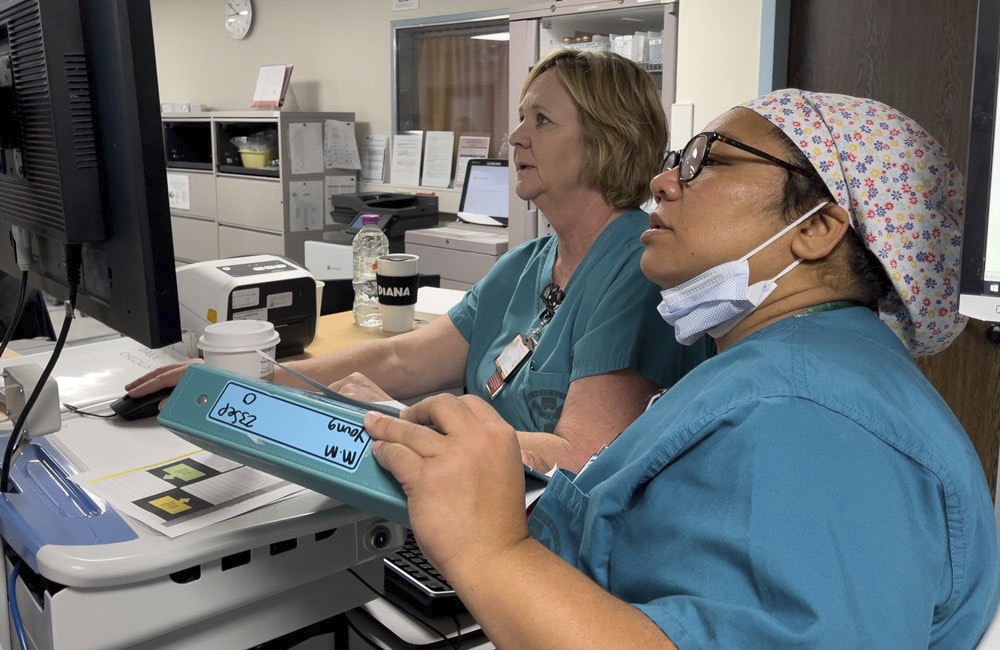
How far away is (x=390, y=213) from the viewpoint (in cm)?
406

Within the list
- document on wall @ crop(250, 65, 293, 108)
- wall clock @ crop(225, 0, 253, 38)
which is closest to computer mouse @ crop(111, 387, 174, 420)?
document on wall @ crop(250, 65, 293, 108)

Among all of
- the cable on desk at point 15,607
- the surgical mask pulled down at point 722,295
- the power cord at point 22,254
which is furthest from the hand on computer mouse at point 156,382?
the surgical mask pulled down at point 722,295

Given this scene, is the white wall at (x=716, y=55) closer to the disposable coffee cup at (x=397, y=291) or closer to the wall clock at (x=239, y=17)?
the disposable coffee cup at (x=397, y=291)

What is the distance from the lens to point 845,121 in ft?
2.96

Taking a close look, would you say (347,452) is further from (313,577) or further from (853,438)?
(853,438)

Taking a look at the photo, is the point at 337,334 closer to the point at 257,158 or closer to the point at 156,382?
the point at 156,382

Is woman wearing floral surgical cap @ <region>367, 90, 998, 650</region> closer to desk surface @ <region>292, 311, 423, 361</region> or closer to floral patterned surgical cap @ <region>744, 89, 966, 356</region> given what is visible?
floral patterned surgical cap @ <region>744, 89, 966, 356</region>

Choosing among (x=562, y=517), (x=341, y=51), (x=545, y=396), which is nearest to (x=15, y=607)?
(x=562, y=517)

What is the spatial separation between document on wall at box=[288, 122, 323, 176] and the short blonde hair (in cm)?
340

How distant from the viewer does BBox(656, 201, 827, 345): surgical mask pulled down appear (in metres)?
0.90

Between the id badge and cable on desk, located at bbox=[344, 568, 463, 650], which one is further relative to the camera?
the id badge

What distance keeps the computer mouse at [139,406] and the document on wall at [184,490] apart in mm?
190

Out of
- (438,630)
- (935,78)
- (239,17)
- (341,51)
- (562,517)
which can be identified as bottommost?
(438,630)

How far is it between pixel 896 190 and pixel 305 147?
4.33m
